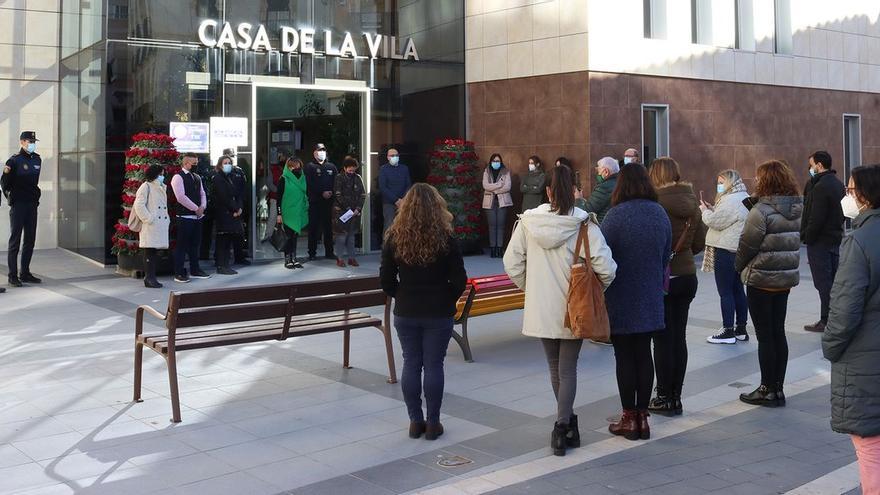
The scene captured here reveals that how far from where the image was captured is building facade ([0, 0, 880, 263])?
1678cm

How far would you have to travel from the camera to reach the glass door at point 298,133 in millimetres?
17703

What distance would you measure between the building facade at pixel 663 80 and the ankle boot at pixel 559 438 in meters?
12.0

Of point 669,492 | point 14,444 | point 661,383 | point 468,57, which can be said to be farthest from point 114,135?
point 669,492

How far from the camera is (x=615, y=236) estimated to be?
641 centimetres

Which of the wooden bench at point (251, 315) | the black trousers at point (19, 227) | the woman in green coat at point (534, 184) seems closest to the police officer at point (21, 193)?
the black trousers at point (19, 227)

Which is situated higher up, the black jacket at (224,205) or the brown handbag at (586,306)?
the black jacket at (224,205)

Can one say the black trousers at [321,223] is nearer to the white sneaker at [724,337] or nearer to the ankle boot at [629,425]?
the white sneaker at [724,337]

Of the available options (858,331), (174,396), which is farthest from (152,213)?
(858,331)

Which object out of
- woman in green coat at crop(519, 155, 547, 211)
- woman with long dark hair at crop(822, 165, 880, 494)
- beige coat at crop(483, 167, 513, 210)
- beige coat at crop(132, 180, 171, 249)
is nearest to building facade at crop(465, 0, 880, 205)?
woman in green coat at crop(519, 155, 547, 211)

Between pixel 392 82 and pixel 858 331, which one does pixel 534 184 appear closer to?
pixel 392 82

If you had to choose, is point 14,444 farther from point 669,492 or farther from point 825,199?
point 825,199

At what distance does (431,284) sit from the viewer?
6.44m

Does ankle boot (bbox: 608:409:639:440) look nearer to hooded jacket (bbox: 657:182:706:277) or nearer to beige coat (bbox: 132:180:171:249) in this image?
hooded jacket (bbox: 657:182:706:277)

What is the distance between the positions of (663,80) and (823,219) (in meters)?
9.76
